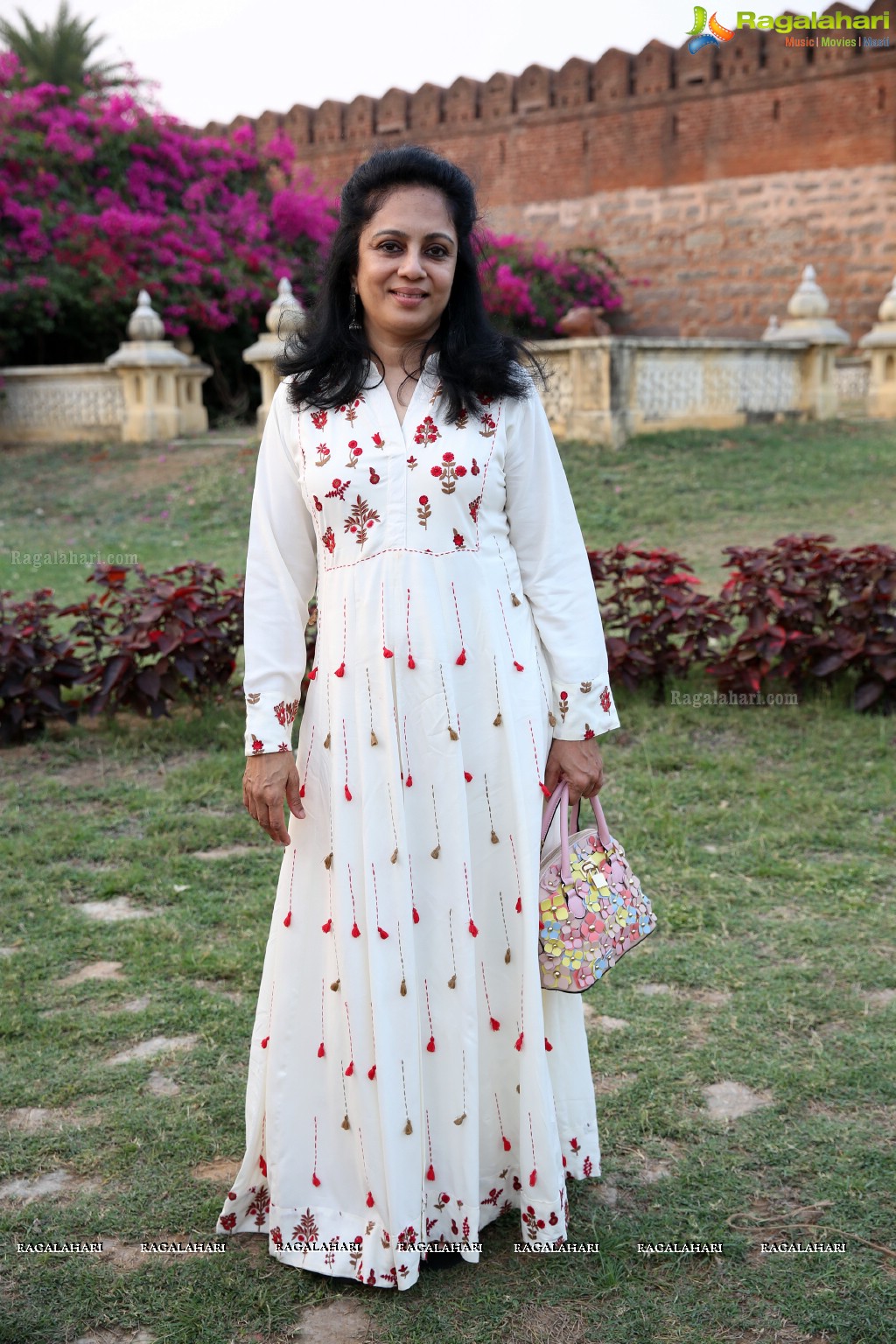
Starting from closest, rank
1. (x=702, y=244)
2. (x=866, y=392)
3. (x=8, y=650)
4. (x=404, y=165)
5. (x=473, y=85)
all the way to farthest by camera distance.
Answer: (x=404, y=165), (x=8, y=650), (x=866, y=392), (x=702, y=244), (x=473, y=85)

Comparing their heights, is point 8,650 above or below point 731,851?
above

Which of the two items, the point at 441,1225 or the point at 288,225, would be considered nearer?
the point at 441,1225

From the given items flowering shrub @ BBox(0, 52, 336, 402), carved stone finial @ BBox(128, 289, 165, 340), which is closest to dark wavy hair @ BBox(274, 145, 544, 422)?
carved stone finial @ BBox(128, 289, 165, 340)

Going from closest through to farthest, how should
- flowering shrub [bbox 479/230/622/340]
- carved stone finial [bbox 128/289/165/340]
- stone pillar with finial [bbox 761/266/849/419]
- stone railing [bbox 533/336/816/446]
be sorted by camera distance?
stone railing [bbox 533/336/816/446]
stone pillar with finial [bbox 761/266/849/419]
carved stone finial [bbox 128/289/165/340]
flowering shrub [bbox 479/230/622/340]

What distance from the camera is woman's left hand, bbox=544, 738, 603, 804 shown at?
88.3 inches

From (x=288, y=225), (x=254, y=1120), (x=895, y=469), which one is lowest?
(x=254, y=1120)

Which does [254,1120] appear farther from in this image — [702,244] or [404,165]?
[702,244]

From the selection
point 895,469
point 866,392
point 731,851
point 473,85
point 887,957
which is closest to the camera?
point 887,957

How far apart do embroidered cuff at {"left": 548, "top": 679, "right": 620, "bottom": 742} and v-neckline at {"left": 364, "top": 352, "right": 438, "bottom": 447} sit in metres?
0.50

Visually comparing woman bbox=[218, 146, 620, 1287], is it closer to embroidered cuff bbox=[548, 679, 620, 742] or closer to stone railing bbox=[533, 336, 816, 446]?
embroidered cuff bbox=[548, 679, 620, 742]

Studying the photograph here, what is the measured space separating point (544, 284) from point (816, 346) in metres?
5.37

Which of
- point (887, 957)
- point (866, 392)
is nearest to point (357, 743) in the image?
point (887, 957)

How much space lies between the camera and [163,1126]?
266 centimetres

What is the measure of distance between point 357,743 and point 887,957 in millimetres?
1834
